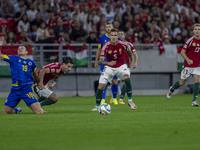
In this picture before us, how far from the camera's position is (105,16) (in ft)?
63.8

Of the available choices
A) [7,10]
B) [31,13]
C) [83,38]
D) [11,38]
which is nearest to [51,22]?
[31,13]

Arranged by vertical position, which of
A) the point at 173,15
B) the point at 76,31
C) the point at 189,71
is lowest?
the point at 189,71

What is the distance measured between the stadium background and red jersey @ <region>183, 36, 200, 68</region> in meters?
7.12

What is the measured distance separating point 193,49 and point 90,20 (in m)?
8.44

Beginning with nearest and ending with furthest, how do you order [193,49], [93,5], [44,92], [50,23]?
1. [44,92]
2. [193,49]
3. [50,23]
4. [93,5]

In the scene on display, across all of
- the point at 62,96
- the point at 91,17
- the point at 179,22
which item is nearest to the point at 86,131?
the point at 62,96

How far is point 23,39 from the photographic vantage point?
56.0 ft

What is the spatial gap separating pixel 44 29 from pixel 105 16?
11.1 ft

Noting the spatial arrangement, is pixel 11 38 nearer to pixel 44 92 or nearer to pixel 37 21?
pixel 37 21

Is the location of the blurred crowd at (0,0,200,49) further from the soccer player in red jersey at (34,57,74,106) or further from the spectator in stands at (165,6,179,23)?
the soccer player in red jersey at (34,57,74,106)

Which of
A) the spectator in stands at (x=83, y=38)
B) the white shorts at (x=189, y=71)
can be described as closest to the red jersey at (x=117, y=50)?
the white shorts at (x=189, y=71)

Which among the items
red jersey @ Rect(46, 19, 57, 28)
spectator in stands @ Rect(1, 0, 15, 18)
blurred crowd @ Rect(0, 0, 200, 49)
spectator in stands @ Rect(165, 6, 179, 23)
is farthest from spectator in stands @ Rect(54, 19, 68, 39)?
spectator in stands @ Rect(165, 6, 179, 23)

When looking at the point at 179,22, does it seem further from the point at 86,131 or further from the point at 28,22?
the point at 86,131

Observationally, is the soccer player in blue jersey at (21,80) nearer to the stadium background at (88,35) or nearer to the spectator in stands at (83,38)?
the stadium background at (88,35)
